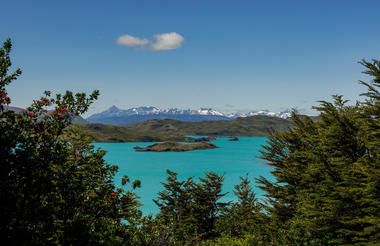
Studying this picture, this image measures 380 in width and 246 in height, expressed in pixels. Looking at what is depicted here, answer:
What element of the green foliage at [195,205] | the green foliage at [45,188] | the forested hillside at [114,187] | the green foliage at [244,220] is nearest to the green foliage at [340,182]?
the forested hillside at [114,187]

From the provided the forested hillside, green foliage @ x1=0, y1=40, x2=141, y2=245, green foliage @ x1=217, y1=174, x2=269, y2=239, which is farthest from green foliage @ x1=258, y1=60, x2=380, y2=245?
green foliage @ x1=0, y1=40, x2=141, y2=245

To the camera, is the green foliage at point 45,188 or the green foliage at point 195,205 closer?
the green foliage at point 45,188

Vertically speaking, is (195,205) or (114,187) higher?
(114,187)

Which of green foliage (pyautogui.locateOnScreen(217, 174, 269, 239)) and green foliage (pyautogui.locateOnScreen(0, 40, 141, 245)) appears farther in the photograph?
green foliage (pyautogui.locateOnScreen(217, 174, 269, 239))

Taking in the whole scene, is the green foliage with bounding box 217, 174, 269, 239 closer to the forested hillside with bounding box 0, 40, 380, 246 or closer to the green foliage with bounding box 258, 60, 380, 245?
the forested hillside with bounding box 0, 40, 380, 246

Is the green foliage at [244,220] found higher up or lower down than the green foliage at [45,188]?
lower down

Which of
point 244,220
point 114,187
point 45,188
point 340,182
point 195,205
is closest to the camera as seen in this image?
point 45,188

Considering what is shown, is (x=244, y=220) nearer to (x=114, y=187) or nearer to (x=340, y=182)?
(x=340, y=182)

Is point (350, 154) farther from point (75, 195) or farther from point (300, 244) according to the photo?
point (75, 195)

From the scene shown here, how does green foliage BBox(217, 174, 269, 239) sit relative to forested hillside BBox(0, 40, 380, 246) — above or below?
below

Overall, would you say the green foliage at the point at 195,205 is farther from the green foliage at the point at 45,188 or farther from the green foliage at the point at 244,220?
the green foliage at the point at 45,188

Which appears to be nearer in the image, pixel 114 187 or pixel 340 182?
pixel 114 187

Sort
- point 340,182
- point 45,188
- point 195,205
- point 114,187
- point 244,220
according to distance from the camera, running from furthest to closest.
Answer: point 195,205
point 244,220
point 340,182
point 114,187
point 45,188

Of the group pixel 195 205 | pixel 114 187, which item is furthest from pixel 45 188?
pixel 195 205
